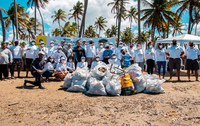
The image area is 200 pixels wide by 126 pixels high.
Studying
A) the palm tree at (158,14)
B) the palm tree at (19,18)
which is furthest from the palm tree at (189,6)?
the palm tree at (19,18)

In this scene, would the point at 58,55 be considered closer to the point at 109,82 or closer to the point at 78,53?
the point at 78,53

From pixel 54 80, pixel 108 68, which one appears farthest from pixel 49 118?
pixel 54 80

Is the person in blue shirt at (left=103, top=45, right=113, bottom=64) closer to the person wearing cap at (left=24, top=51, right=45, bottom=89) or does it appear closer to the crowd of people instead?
the crowd of people

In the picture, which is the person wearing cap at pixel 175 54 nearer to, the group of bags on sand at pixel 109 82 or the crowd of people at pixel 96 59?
the crowd of people at pixel 96 59

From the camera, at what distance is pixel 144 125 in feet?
16.0

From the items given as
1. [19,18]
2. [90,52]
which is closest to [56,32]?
[19,18]

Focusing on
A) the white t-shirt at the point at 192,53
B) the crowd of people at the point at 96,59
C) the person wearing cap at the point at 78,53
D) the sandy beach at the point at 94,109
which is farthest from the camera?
the person wearing cap at the point at 78,53

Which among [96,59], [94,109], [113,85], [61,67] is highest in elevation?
[96,59]

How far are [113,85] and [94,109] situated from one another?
67.3 inches

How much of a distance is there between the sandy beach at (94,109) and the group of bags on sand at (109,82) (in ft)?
0.98

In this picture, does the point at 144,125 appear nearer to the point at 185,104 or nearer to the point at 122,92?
the point at 185,104

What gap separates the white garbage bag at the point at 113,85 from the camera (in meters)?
7.52

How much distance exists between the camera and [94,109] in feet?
19.7

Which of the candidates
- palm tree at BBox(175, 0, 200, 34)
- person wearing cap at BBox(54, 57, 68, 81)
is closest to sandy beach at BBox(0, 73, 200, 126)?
person wearing cap at BBox(54, 57, 68, 81)
